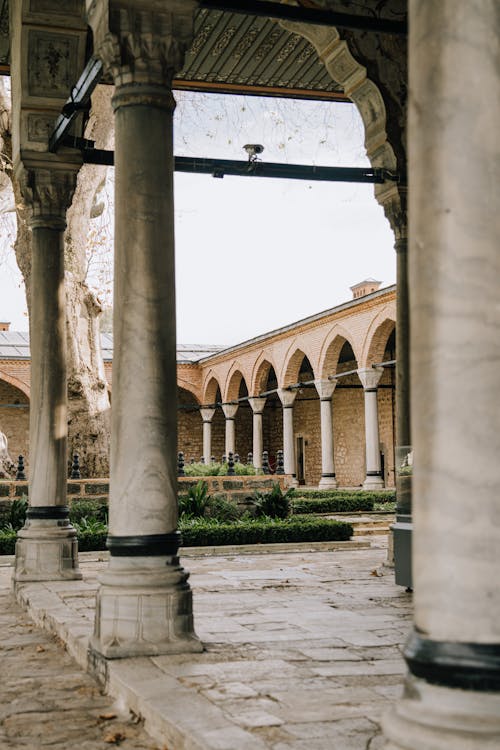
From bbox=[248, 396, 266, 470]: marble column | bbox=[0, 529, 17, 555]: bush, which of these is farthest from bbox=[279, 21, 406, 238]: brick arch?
bbox=[248, 396, 266, 470]: marble column

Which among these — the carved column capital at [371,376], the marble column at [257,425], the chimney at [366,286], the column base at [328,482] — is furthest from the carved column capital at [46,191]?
the chimney at [366,286]

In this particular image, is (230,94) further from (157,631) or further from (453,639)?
(453,639)

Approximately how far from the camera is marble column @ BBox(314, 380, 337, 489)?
2708 cm

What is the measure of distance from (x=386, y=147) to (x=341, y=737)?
5753 millimetres

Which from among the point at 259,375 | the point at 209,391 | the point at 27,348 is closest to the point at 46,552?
the point at 259,375

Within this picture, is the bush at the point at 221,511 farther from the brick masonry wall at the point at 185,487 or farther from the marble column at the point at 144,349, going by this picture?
the marble column at the point at 144,349

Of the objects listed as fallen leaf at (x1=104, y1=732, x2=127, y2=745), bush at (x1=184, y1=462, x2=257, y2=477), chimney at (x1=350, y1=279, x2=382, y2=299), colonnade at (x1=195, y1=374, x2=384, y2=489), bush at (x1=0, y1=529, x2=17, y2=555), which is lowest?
fallen leaf at (x1=104, y1=732, x2=127, y2=745)

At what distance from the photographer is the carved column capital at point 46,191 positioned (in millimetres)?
7848

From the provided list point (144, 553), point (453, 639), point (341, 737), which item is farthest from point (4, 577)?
point (453, 639)

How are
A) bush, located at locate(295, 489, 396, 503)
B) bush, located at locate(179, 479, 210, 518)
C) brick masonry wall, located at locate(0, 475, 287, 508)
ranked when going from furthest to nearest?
bush, located at locate(295, 489, 396, 503) < bush, located at locate(179, 479, 210, 518) < brick masonry wall, located at locate(0, 475, 287, 508)

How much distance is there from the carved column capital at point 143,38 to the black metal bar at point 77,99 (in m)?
0.81

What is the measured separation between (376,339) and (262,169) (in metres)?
17.4

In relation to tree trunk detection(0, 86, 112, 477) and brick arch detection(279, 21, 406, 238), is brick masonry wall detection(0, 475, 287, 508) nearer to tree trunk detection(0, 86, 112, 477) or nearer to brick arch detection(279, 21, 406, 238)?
tree trunk detection(0, 86, 112, 477)

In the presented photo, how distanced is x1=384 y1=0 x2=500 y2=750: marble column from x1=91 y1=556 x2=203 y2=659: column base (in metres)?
2.63
